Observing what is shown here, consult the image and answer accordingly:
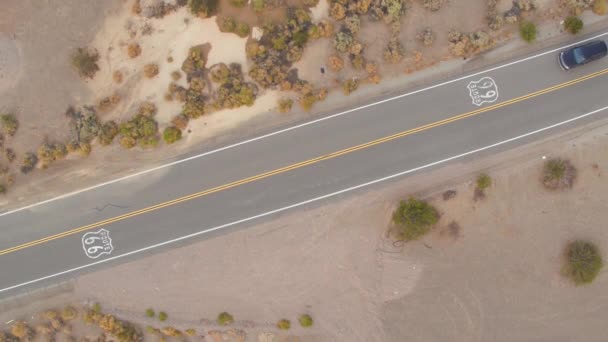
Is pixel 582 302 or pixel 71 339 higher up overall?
pixel 71 339

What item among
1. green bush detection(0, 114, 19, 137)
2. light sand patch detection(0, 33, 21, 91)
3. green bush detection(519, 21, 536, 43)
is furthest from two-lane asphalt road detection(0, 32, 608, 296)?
light sand patch detection(0, 33, 21, 91)

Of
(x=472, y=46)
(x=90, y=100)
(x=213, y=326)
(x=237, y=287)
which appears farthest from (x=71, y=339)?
(x=472, y=46)

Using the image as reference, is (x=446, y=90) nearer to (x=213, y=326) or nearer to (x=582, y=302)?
(x=582, y=302)

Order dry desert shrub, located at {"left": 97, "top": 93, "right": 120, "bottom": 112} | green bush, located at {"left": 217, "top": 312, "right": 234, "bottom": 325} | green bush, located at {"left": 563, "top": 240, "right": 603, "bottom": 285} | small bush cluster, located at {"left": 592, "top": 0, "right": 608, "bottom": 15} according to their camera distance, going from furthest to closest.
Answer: small bush cluster, located at {"left": 592, "top": 0, "right": 608, "bottom": 15} → dry desert shrub, located at {"left": 97, "top": 93, "right": 120, "bottom": 112} → green bush, located at {"left": 217, "top": 312, "right": 234, "bottom": 325} → green bush, located at {"left": 563, "top": 240, "right": 603, "bottom": 285}

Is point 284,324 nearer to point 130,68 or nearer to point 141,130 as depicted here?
point 141,130

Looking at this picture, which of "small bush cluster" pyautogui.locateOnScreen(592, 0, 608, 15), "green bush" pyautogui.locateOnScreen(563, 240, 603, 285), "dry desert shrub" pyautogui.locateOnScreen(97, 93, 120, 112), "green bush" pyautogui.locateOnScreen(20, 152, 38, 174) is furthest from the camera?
"small bush cluster" pyautogui.locateOnScreen(592, 0, 608, 15)

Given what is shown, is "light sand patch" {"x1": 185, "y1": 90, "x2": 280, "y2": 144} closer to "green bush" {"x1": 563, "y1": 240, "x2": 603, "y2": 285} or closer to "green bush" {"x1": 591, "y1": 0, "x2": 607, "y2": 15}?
"green bush" {"x1": 563, "y1": 240, "x2": 603, "y2": 285}
